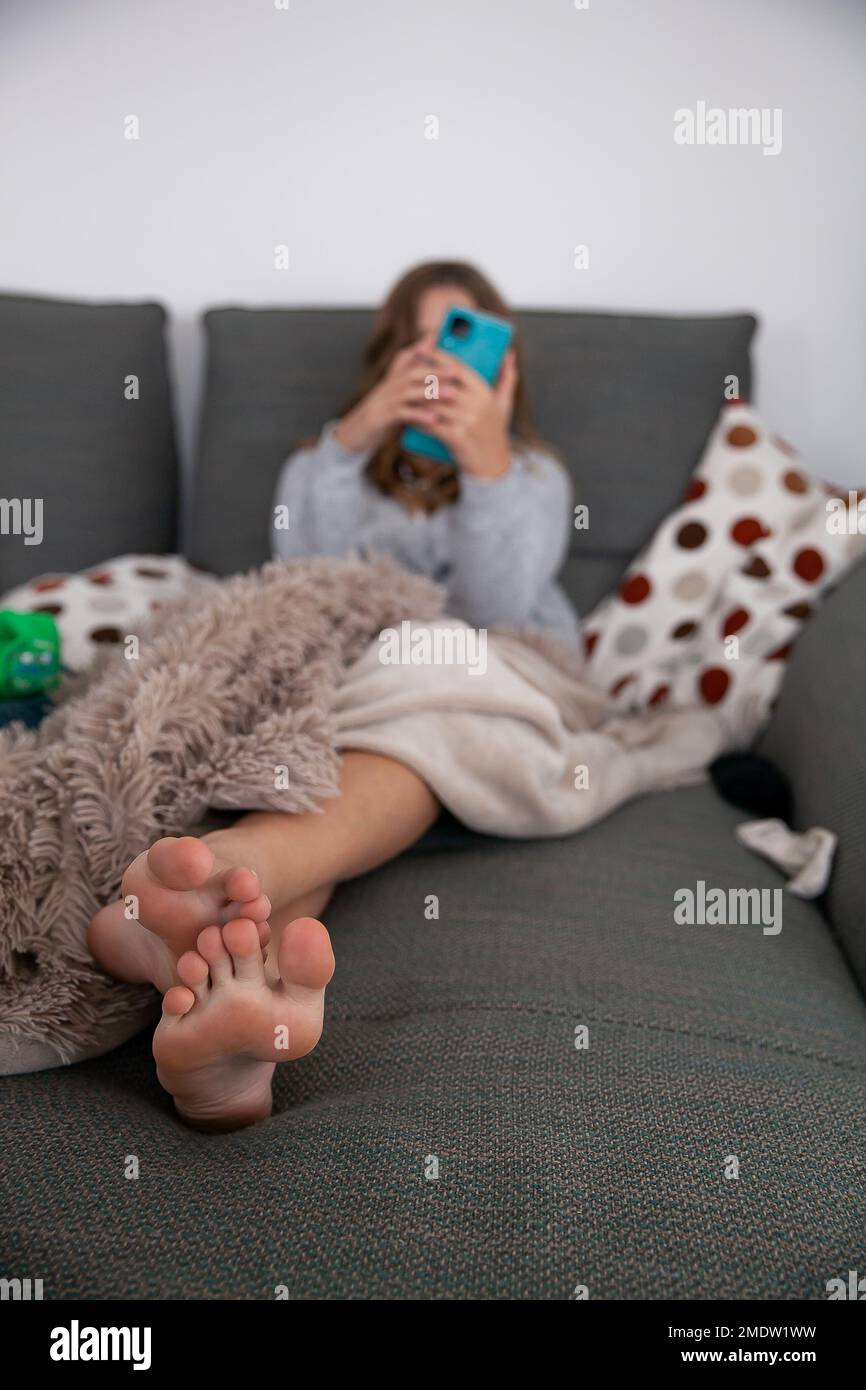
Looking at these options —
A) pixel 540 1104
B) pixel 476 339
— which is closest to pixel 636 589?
pixel 476 339

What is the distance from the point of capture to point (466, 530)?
120cm

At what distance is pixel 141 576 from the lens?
1.35 m

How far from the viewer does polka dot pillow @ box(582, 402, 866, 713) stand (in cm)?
126

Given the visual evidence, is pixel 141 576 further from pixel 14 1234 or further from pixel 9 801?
pixel 14 1234

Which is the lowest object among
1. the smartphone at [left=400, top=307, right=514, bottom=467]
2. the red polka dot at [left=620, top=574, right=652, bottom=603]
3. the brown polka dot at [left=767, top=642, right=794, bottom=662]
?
the brown polka dot at [left=767, top=642, right=794, bottom=662]

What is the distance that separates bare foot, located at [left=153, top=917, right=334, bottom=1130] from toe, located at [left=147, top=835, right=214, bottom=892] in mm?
29

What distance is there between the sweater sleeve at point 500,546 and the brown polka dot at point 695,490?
9.6 inches

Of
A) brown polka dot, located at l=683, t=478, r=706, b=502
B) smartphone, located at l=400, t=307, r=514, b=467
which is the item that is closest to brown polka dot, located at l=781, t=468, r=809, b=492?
brown polka dot, located at l=683, t=478, r=706, b=502

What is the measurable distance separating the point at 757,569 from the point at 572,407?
0.35 m

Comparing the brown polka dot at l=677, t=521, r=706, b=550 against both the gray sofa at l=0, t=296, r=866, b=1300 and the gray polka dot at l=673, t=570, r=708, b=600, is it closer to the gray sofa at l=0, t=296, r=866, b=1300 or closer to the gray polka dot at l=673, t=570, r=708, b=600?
the gray polka dot at l=673, t=570, r=708, b=600

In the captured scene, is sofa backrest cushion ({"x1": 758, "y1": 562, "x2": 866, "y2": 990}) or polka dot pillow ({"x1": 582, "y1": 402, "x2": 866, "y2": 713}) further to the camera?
polka dot pillow ({"x1": 582, "y1": 402, "x2": 866, "y2": 713})

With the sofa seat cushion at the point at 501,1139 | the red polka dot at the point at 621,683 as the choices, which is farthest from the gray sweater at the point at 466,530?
the sofa seat cushion at the point at 501,1139

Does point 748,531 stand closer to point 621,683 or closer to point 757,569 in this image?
point 757,569
